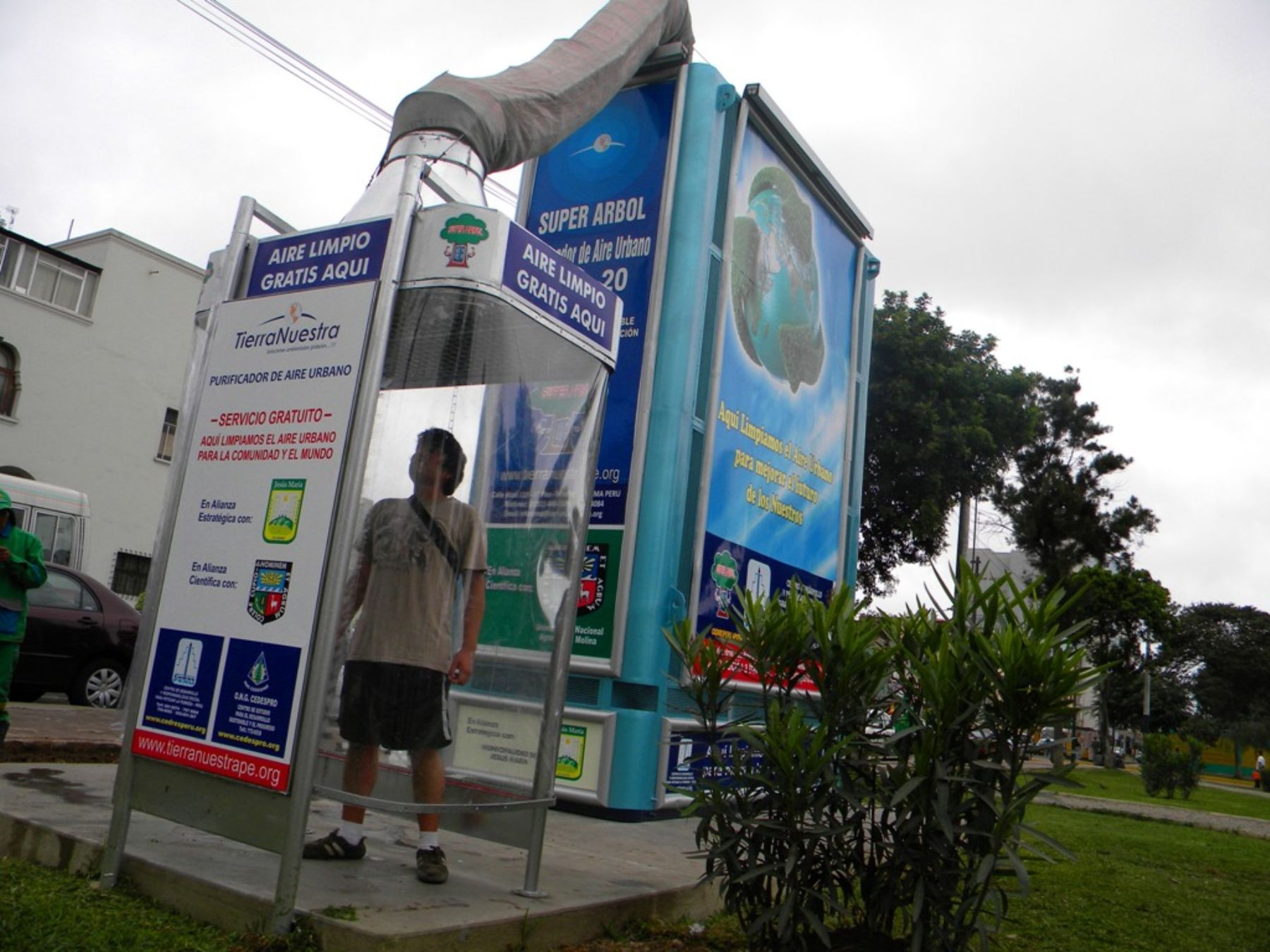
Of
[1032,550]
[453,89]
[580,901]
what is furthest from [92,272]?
[1032,550]

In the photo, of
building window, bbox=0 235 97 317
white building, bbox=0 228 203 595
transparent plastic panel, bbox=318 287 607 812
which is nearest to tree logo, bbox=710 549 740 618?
transparent plastic panel, bbox=318 287 607 812

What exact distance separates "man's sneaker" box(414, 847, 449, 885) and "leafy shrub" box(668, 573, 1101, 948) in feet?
3.36

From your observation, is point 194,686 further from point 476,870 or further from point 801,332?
point 801,332

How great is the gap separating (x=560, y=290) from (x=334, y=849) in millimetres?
2439

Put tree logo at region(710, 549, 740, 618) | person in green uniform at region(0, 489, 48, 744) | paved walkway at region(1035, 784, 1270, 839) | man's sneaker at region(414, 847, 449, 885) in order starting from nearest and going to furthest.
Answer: man's sneaker at region(414, 847, 449, 885) → person in green uniform at region(0, 489, 48, 744) → tree logo at region(710, 549, 740, 618) → paved walkway at region(1035, 784, 1270, 839)

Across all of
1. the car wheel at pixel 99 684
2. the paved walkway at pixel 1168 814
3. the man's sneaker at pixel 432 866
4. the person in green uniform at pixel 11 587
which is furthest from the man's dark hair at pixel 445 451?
the paved walkway at pixel 1168 814

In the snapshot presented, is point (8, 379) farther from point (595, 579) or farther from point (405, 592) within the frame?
point (405, 592)

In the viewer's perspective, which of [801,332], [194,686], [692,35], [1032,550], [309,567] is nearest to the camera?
[309,567]

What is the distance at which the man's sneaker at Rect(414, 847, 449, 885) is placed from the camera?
393cm

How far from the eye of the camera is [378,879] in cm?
391

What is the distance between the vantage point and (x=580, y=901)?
3939 millimetres

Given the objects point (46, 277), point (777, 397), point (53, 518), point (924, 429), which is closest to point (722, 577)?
point (777, 397)

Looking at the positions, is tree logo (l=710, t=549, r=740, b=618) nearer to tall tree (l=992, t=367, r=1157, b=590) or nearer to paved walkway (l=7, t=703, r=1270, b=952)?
paved walkway (l=7, t=703, r=1270, b=952)

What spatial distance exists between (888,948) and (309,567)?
8.08 feet
